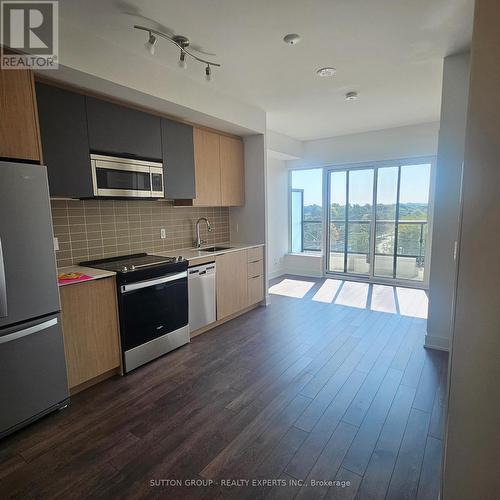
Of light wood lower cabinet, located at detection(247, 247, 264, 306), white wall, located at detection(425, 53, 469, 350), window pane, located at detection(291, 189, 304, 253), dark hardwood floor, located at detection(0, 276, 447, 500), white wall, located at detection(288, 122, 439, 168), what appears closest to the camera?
dark hardwood floor, located at detection(0, 276, 447, 500)

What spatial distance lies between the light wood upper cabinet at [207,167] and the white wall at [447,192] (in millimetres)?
2527

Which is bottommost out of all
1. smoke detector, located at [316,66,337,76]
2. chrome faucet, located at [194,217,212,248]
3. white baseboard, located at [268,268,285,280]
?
white baseboard, located at [268,268,285,280]

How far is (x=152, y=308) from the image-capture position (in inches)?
115

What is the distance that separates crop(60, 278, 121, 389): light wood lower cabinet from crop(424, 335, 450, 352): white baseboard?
10.1ft

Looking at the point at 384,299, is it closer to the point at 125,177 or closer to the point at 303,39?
the point at 303,39

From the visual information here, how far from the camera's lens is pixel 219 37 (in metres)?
2.38

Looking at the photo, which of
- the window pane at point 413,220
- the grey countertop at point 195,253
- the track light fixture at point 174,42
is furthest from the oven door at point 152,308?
the window pane at point 413,220

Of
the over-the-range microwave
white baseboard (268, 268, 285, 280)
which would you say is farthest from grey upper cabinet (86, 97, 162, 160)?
white baseboard (268, 268, 285, 280)

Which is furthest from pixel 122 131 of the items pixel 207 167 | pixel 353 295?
pixel 353 295

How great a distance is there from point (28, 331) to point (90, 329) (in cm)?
51

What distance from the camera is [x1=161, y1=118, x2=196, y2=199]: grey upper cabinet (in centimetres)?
329

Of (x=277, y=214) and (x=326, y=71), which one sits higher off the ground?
(x=326, y=71)

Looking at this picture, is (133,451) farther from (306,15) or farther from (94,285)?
(306,15)

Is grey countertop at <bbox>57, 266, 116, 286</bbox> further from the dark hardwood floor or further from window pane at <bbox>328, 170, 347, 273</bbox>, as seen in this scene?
window pane at <bbox>328, 170, 347, 273</bbox>
